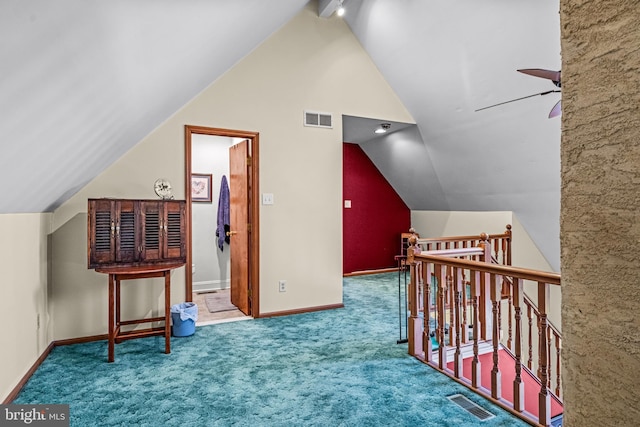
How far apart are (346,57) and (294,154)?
1.38m

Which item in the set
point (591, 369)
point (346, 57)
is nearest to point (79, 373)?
point (591, 369)

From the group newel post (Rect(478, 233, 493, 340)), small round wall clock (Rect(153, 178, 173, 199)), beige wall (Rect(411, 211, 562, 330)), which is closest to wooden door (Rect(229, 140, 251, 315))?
small round wall clock (Rect(153, 178, 173, 199))

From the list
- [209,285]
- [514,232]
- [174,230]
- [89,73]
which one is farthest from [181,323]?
[514,232]

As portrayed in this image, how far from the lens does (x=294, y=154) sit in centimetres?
419

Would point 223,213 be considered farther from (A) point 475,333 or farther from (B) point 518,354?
(B) point 518,354

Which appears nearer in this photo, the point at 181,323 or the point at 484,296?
the point at 484,296

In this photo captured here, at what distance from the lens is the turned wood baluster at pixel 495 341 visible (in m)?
2.27

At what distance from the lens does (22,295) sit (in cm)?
251

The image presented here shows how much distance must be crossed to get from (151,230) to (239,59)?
195 cm

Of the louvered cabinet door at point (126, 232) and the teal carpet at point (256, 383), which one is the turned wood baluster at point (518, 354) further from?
the louvered cabinet door at point (126, 232)

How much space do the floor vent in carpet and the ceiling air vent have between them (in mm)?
3036

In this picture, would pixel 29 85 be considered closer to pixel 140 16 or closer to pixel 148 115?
pixel 140 16
